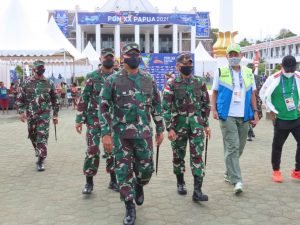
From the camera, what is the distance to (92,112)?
5270mm

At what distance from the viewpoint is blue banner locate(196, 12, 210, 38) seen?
66.2m

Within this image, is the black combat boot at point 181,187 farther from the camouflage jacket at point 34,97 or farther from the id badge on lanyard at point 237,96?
the camouflage jacket at point 34,97

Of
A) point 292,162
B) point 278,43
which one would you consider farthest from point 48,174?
point 278,43

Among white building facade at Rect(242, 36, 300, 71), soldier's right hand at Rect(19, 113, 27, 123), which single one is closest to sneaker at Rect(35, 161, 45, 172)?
soldier's right hand at Rect(19, 113, 27, 123)

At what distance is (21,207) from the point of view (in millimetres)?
4824

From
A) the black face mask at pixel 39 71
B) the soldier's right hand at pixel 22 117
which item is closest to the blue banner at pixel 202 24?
the black face mask at pixel 39 71

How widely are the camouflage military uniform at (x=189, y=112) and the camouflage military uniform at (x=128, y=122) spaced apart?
682 millimetres

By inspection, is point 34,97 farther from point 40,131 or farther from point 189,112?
point 189,112

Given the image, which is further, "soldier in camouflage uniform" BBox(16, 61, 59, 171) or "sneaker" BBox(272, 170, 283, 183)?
"soldier in camouflage uniform" BBox(16, 61, 59, 171)

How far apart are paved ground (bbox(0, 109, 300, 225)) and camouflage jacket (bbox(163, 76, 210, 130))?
1.02 meters

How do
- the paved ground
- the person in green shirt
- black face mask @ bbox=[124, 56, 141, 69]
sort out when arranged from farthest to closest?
the person in green shirt
the paved ground
black face mask @ bbox=[124, 56, 141, 69]

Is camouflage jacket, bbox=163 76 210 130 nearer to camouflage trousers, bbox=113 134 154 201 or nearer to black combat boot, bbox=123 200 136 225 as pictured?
camouflage trousers, bbox=113 134 154 201

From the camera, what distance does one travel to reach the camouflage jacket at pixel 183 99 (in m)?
4.89

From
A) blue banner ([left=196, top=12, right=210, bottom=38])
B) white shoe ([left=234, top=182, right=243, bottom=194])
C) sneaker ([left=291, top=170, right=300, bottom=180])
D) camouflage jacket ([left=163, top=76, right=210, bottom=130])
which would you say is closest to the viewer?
camouflage jacket ([left=163, top=76, right=210, bottom=130])
